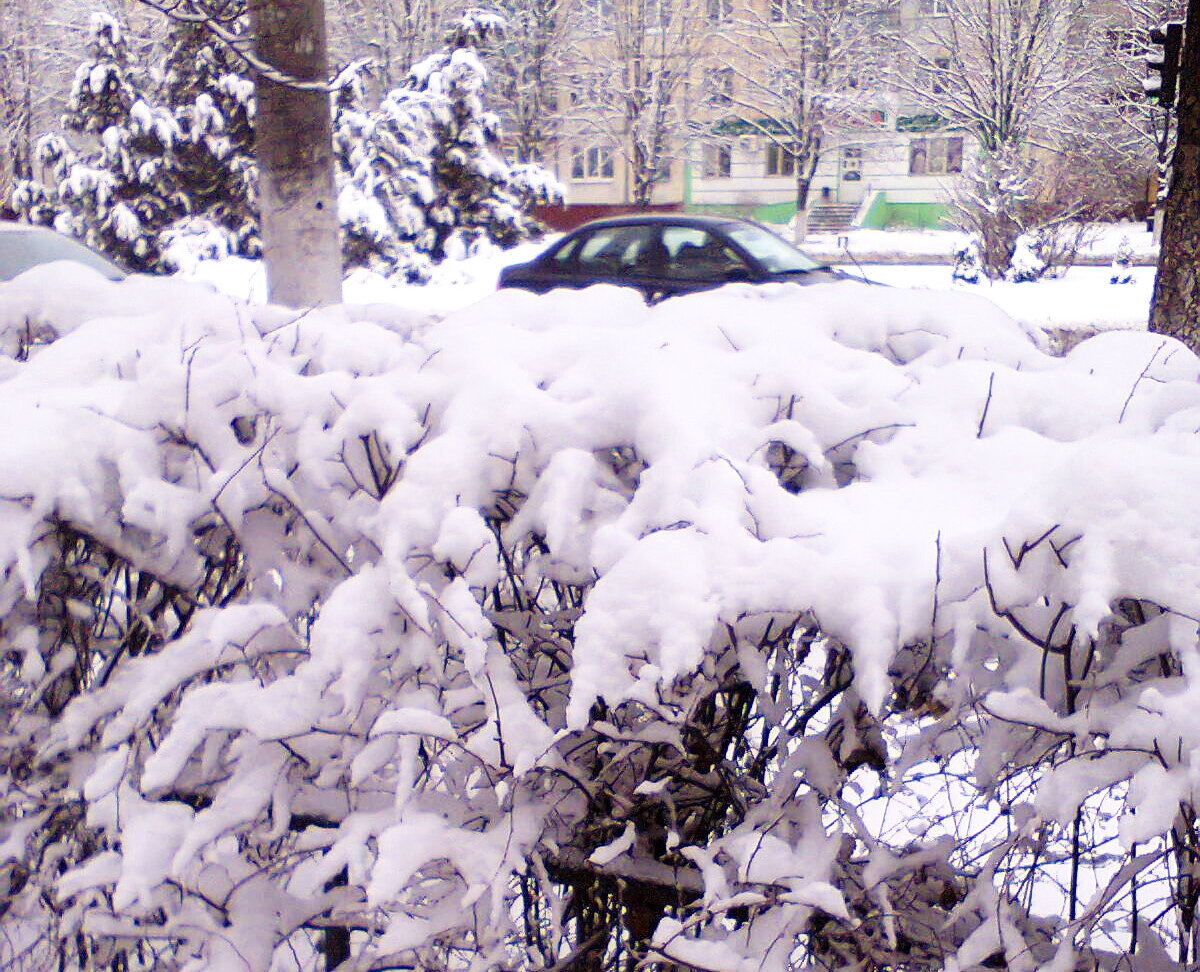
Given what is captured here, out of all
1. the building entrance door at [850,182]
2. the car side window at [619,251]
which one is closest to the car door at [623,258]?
the car side window at [619,251]

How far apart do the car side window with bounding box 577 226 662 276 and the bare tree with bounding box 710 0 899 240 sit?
20.4 metres

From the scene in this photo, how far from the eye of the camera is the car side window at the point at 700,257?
9.67 meters

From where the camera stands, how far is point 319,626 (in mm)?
1580

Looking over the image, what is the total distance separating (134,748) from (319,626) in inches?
18.6

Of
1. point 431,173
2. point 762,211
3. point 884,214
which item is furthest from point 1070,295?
point 762,211

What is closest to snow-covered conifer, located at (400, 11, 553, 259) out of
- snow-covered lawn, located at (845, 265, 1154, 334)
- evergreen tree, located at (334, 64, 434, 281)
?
evergreen tree, located at (334, 64, 434, 281)

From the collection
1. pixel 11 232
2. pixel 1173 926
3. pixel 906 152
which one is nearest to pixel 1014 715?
pixel 1173 926

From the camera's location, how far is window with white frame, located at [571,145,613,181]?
1727 inches

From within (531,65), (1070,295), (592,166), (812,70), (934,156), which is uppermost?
(531,65)

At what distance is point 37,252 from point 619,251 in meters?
4.84

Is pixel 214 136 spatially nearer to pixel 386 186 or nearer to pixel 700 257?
pixel 386 186

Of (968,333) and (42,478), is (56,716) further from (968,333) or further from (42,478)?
(968,333)

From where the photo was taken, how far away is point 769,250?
9.92 m

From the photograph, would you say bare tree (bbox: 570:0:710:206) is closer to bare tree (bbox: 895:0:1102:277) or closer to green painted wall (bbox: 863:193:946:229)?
bare tree (bbox: 895:0:1102:277)
